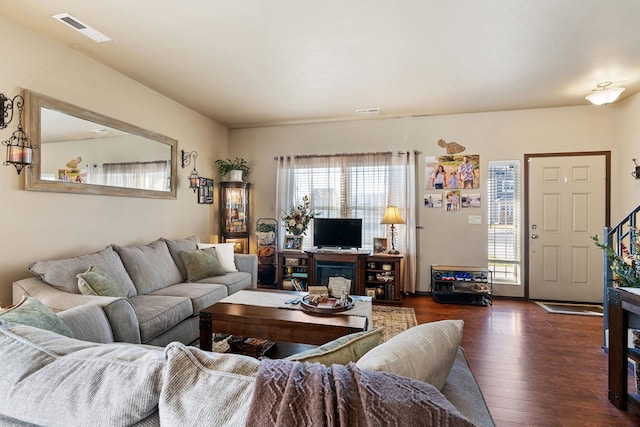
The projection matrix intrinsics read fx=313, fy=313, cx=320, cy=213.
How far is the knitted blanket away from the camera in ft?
1.94

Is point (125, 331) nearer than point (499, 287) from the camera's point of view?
Yes

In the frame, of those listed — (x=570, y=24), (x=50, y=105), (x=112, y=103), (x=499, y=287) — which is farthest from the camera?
(x=499, y=287)

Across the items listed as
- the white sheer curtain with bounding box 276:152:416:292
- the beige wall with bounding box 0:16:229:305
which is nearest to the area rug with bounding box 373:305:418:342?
the white sheer curtain with bounding box 276:152:416:292

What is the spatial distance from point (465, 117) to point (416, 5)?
9.18ft

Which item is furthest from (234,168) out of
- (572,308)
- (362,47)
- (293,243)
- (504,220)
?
(572,308)

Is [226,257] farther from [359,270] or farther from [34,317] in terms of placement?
[34,317]

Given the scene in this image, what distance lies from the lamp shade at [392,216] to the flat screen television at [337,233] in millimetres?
368

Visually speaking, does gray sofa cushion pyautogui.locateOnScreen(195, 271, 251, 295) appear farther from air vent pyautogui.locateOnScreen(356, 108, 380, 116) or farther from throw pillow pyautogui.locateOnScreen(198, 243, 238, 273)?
air vent pyautogui.locateOnScreen(356, 108, 380, 116)

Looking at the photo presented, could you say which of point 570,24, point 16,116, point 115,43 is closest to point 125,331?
point 16,116

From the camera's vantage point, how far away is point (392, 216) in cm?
441

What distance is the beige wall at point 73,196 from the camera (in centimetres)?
242

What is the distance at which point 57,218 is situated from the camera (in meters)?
2.76

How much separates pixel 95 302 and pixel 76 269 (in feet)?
2.62

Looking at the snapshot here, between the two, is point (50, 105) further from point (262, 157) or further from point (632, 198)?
point (632, 198)
